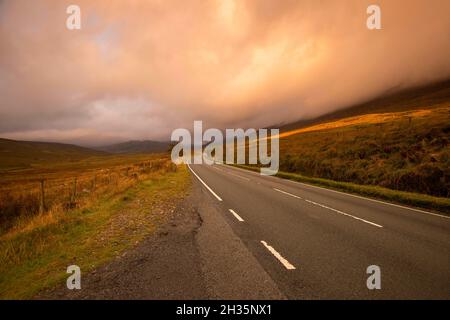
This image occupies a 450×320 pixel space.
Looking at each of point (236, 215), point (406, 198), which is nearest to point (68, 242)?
point (236, 215)

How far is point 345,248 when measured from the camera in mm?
5930

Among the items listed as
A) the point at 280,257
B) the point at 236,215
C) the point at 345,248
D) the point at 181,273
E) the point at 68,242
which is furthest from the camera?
the point at 236,215

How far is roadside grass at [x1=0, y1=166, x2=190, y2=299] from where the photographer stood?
15.6 feet

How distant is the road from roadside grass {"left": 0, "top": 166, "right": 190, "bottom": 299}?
3112 mm

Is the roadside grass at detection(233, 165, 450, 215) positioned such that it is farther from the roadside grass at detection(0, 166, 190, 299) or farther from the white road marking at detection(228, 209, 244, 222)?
the roadside grass at detection(0, 166, 190, 299)

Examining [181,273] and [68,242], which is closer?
[181,273]

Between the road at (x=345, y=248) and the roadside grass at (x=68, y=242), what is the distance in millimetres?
3112

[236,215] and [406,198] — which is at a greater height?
[236,215]

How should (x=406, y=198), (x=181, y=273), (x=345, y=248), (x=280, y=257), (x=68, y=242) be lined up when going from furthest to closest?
(x=406, y=198) → (x=68, y=242) → (x=345, y=248) → (x=280, y=257) → (x=181, y=273)

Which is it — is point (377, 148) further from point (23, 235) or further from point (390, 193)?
point (23, 235)

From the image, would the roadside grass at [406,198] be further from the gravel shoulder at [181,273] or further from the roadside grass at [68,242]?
the roadside grass at [68,242]

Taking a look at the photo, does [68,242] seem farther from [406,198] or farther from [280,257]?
[406,198]

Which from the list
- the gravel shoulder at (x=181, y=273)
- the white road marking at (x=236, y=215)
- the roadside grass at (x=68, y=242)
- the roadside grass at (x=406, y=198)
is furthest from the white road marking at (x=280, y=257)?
the roadside grass at (x=406, y=198)

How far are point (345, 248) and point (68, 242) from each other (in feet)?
24.4
